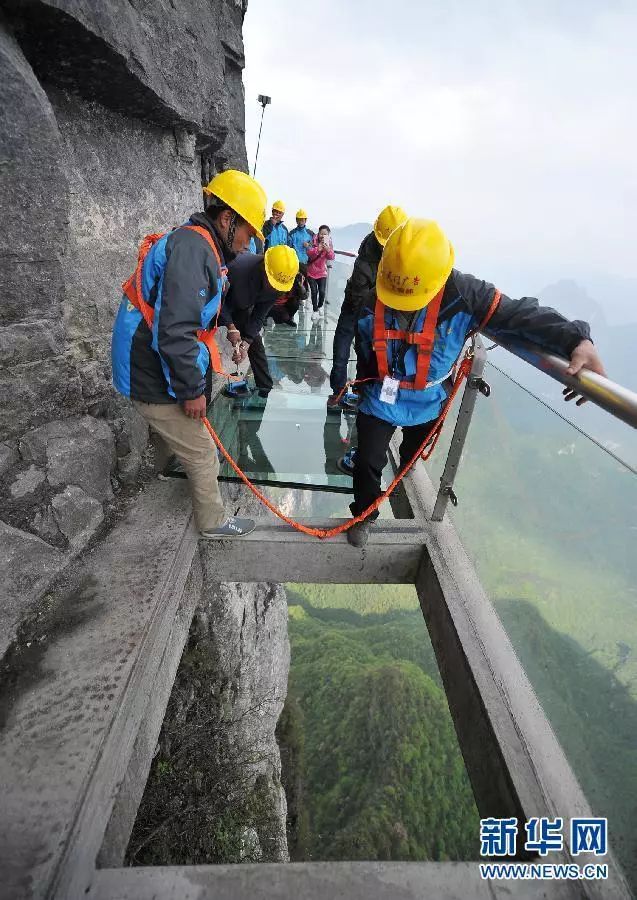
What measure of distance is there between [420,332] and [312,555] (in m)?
2.09

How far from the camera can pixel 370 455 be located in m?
3.51

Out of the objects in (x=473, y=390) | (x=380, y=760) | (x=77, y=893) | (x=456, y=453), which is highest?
(x=473, y=390)

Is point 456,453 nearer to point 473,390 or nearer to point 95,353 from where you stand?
point 473,390

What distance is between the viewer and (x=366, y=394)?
349 cm

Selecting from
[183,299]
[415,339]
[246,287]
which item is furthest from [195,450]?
[246,287]

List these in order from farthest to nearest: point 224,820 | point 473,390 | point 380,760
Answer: point 380,760, point 224,820, point 473,390

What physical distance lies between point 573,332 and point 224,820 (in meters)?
5.37

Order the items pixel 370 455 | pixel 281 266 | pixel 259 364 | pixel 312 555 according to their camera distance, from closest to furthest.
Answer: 1. pixel 370 455
2. pixel 312 555
3. pixel 281 266
4. pixel 259 364

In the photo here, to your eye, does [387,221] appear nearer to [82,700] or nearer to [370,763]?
[82,700]

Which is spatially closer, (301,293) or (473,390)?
(473,390)

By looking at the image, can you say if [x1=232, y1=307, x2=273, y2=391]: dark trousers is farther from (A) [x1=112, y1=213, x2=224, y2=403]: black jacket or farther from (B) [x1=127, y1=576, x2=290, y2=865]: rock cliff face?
(A) [x1=112, y1=213, x2=224, y2=403]: black jacket

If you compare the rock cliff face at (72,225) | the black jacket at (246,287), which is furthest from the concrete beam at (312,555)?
the black jacket at (246,287)

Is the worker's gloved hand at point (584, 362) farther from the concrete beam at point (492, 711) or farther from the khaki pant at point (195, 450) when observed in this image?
the khaki pant at point (195, 450)

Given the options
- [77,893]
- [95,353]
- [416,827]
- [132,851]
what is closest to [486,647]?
[77,893]
